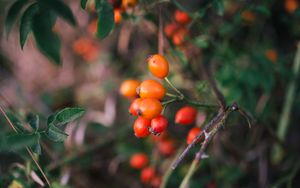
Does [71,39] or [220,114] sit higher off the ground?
[220,114]

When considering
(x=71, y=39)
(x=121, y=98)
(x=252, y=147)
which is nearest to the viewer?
(x=252, y=147)

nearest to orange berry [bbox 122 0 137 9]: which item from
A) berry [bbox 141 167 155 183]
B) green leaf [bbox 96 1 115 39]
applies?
green leaf [bbox 96 1 115 39]

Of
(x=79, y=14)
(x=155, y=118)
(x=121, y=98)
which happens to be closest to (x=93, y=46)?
(x=79, y=14)

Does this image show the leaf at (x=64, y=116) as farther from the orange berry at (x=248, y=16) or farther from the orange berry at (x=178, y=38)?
the orange berry at (x=248, y=16)

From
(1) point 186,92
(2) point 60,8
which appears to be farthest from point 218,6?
(1) point 186,92

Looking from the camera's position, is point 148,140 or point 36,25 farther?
point 148,140

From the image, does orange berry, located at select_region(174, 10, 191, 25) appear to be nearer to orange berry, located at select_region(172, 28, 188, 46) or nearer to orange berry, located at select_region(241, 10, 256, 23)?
orange berry, located at select_region(172, 28, 188, 46)

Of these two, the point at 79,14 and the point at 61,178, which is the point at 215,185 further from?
the point at 79,14

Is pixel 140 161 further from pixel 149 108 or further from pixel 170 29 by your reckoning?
pixel 149 108
